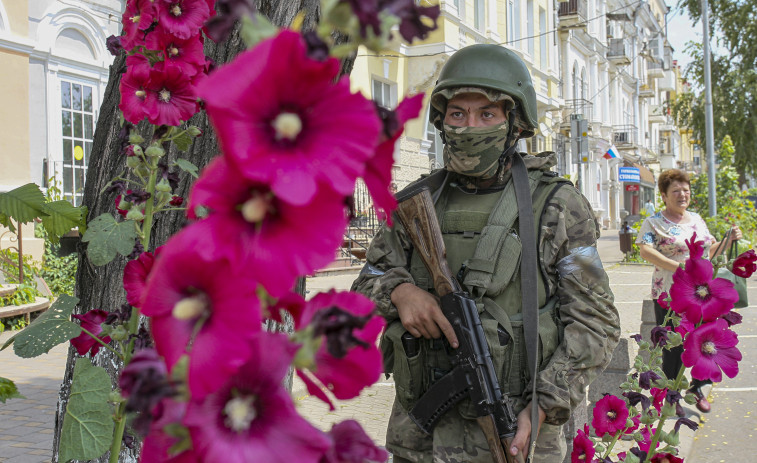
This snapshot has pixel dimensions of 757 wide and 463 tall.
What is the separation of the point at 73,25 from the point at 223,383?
44.2ft

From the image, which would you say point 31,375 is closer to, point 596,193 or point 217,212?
point 217,212

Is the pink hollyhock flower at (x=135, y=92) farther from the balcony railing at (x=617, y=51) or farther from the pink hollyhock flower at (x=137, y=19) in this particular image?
the balcony railing at (x=617, y=51)

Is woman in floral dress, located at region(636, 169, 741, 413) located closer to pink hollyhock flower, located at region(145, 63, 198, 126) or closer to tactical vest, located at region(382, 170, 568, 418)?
tactical vest, located at region(382, 170, 568, 418)

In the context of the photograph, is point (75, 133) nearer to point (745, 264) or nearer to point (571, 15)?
point (745, 264)

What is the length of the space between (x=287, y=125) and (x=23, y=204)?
1381mm

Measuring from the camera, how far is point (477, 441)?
249 cm

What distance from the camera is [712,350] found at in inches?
90.3

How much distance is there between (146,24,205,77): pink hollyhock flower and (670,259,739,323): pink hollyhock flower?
171 cm

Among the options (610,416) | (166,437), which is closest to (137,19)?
(166,437)

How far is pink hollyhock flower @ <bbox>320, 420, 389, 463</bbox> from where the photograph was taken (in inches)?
26.1

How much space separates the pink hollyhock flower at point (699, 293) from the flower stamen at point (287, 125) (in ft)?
6.68

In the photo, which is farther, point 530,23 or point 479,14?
point 530,23

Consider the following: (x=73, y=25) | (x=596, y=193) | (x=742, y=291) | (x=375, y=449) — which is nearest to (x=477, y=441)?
(x=375, y=449)

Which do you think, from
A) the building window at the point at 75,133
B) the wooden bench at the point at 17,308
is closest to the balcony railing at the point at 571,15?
the building window at the point at 75,133
